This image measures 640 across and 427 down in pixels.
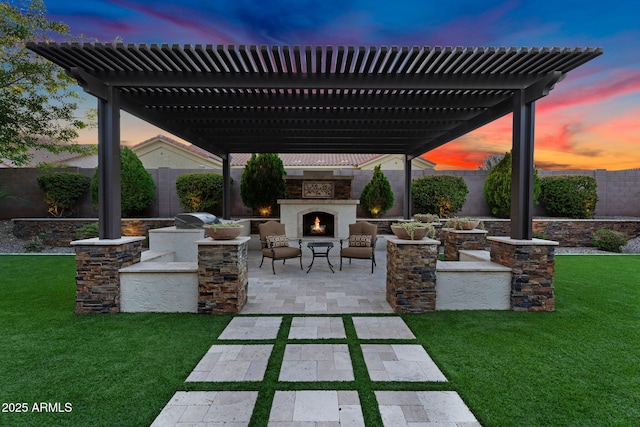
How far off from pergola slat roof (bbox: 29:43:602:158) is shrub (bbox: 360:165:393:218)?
4.75 meters

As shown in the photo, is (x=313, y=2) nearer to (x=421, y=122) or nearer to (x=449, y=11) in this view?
(x=449, y=11)

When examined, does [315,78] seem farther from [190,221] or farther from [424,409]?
[190,221]

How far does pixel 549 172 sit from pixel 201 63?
1270 centimetres

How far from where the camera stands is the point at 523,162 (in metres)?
4.21

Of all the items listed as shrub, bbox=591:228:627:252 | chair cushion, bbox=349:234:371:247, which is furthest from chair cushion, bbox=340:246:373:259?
shrub, bbox=591:228:627:252

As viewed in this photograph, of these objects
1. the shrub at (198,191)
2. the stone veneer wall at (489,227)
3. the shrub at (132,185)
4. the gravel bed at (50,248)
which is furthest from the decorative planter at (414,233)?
the shrub at (132,185)

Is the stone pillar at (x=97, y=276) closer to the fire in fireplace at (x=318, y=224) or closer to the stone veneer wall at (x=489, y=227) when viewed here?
the stone veneer wall at (x=489, y=227)

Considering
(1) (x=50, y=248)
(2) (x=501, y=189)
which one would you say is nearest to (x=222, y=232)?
(1) (x=50, y=248)

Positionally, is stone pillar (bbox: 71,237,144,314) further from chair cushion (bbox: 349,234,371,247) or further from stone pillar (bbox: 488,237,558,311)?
stone pillar (bbox: 488,237,558,311)

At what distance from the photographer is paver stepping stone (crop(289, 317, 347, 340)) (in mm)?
3277

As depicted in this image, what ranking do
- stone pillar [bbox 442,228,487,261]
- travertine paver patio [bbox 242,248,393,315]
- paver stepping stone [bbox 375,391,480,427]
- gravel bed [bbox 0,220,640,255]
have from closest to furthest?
paver stepping stone [bbox 375,391,480,427], travertine paver patio [bbox 242,248,393,315], stone pillar [bbox 442,228,487,261], gravel bed [bbox 0,220,640,255]

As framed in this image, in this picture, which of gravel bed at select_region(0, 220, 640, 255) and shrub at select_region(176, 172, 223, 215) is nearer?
gravel bed at select_region(0, 220, 640, 255)

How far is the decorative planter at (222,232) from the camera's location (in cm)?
399

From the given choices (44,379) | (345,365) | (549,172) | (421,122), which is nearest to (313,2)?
(421,122)
